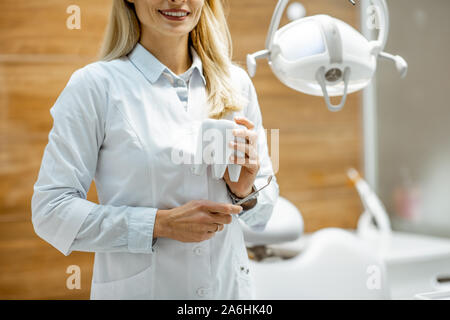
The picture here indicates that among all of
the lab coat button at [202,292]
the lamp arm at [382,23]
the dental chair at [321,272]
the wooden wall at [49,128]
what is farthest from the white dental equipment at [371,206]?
the lab coat button at [202,292]

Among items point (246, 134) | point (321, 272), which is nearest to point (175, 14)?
point (246, 134)

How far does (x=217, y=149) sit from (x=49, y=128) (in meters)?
1.13

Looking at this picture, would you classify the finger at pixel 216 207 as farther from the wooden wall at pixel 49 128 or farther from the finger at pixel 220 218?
the wooden wall at pixel 49 128

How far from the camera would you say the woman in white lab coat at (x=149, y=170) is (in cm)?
67

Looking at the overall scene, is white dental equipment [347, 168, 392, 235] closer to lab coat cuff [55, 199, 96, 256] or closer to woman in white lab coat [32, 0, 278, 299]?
woman in white lab coat [32, 0, 278, 299]

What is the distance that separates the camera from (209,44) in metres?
0.80

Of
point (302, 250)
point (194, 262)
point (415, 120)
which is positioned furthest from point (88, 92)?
point (415, 120)

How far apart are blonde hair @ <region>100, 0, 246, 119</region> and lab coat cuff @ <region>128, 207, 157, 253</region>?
0.54 feet

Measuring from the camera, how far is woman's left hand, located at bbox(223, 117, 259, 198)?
0.65 meters

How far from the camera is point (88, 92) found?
690mm

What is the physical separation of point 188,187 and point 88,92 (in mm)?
183

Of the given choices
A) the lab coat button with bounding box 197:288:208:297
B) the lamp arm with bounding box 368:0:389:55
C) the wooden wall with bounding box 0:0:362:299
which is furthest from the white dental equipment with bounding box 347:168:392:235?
the lab coat button with bounding box 197:288:208:297

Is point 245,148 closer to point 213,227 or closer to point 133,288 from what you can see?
point 213,227

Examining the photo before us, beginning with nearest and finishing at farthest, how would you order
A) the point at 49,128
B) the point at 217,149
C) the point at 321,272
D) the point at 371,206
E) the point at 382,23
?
the point at 217,149
the point at 382,23
the point at 321,272
the point at 49,128
the point at 371,206
